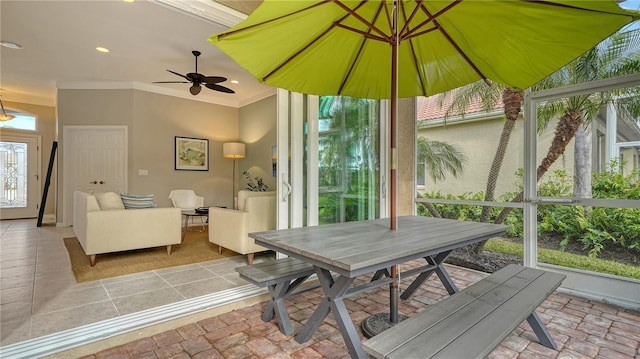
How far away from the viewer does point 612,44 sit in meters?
2.48

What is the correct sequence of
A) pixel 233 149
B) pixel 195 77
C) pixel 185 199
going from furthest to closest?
pixel 233 149
pixel 185 199
pixel 195 77

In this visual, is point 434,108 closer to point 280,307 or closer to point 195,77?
point 280,307

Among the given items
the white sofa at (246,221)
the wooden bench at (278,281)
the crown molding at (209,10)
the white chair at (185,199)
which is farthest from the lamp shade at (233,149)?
the wooden bench at (278,281)

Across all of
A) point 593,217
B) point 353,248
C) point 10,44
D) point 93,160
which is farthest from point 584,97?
point 93,160

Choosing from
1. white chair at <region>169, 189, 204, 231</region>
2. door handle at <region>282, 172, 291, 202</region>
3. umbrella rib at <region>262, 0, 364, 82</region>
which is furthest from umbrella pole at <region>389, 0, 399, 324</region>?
white chair at <region>169, 189, 204, 231</region>

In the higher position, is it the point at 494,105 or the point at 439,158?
the point at 494,105

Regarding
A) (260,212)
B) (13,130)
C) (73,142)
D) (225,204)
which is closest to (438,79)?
(260,212)

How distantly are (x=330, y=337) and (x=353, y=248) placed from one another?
0.80 meters

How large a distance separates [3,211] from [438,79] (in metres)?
8.99

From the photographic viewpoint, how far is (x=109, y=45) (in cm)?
429

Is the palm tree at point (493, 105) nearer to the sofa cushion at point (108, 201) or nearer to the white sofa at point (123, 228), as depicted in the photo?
the white sofa at point (123, 228)

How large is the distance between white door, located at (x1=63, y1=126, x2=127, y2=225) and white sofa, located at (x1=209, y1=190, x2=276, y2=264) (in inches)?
143

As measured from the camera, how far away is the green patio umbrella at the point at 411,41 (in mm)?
1521

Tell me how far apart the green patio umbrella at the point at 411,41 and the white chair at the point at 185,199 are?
4.87m
